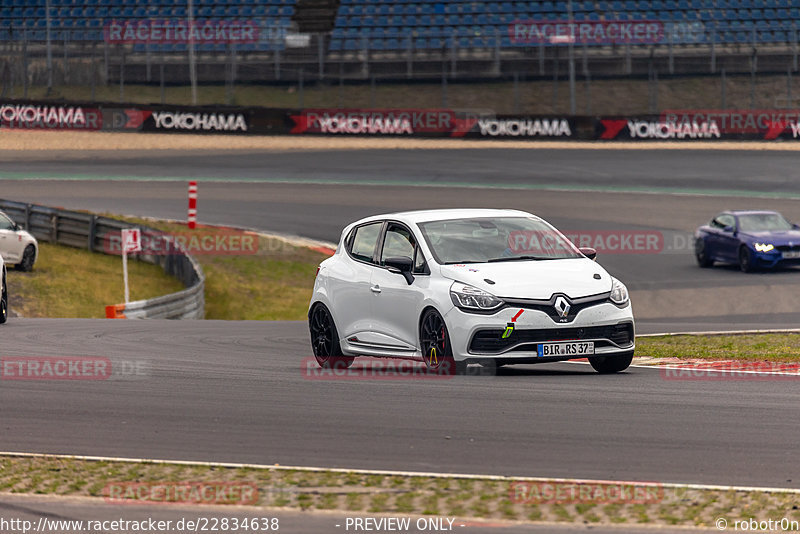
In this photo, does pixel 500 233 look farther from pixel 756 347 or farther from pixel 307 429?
pixel 756 347

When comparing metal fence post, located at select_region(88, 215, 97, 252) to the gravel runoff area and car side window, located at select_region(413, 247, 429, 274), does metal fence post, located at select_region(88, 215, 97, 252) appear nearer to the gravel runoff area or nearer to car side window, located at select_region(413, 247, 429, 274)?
the gravel runoff area

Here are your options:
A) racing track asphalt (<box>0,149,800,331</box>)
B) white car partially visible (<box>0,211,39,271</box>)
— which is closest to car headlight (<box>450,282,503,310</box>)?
racing track asphalt (<box>0,149,800,331</box>)

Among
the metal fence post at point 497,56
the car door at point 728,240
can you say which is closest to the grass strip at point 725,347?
the car door at point 728,240

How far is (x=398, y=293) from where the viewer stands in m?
10.5

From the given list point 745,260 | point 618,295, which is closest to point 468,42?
point 745,260

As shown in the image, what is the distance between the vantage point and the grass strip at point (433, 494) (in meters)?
5.49

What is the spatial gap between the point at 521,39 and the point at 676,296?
30.8 m

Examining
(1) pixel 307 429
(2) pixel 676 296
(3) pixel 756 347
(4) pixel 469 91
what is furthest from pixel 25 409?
(4) pixel 469 91

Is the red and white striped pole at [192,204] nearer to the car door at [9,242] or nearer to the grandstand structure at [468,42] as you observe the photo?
the car door at [9,242]

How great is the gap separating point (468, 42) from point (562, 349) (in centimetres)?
4486

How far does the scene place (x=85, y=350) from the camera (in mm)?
13195

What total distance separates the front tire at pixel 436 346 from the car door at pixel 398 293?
12 centimetres

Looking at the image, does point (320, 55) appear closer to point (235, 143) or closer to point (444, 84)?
point (444, 84)

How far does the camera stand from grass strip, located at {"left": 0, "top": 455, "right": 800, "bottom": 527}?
5492mm
